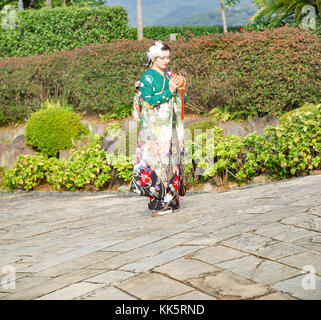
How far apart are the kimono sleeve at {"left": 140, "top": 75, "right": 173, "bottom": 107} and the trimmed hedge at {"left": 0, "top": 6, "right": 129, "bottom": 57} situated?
8.41 metres

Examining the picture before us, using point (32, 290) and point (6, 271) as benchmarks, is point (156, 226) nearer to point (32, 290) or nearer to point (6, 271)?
point (6, 271)

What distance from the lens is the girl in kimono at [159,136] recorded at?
5641mm

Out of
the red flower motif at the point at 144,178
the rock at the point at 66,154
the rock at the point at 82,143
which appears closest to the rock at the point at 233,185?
the red flower motif at the point at 144,178

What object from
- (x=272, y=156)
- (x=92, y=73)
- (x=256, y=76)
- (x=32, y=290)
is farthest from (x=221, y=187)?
(x=32, y=290)

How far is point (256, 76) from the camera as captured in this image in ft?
28.9

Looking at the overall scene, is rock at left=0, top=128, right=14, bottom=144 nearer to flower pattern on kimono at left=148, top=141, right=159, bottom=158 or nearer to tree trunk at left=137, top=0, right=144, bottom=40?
tree trunk at left=137, top=0, right=144, bottom=40

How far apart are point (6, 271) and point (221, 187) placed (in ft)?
15.5

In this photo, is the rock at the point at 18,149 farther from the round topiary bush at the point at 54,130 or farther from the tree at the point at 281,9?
the tree at the point at 281,9

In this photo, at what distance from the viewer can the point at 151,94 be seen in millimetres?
5645

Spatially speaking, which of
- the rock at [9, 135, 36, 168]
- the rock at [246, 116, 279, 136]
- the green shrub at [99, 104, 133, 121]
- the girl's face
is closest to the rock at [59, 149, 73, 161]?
the rock at [9, 135, 36, 168]

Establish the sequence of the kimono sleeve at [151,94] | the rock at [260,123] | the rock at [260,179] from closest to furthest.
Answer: the kimono sleeve at [151,94], the rock at [260,179], the rock at [260,123]

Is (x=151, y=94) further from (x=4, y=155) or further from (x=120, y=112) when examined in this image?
(x=4, y=155)

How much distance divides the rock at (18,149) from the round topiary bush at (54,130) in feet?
1.19

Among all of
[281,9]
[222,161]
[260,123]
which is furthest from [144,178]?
[281,9]
